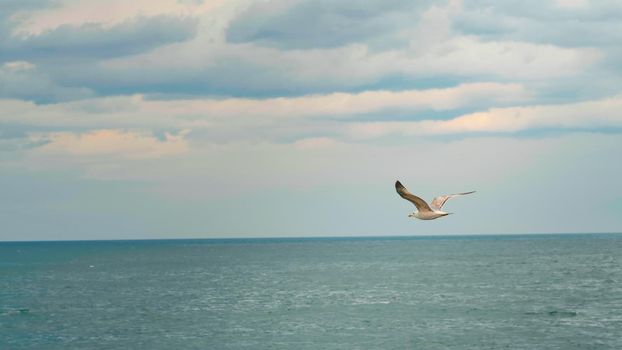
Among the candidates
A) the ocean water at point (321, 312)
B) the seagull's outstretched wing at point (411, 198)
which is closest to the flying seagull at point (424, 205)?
the seagull's outstretched wing at point (411, 198)

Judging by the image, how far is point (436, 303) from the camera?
98.1 meters

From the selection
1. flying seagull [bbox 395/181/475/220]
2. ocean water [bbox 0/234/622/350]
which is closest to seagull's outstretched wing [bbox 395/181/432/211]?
flying seagull [bbox 395/181/475/220]

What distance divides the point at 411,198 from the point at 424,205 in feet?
4.88

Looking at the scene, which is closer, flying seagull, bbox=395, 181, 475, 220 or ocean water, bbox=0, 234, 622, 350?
flying seagull, bbox=395, 181, 475, 220

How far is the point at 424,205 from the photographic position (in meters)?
31.7

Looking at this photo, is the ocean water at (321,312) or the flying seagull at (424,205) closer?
the flying seagull at (424,205)

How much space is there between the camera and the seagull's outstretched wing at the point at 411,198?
1151 inches

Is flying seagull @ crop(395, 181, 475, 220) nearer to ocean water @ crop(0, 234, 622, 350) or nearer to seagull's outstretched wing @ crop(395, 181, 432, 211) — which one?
seagull's outstretched wing @ crop(395, 181, 432, 211)

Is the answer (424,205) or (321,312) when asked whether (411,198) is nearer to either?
(424,205)

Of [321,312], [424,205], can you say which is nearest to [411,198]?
[424,205]

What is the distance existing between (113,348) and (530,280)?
283 ft

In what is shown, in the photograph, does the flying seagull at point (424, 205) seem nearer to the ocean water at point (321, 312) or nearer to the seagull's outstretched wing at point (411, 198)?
the seagull's outstretched wing at point (411, 198)

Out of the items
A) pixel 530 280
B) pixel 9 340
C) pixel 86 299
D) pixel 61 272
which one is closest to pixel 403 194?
pixel 9 340

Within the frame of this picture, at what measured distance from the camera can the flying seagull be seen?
97.8ft
